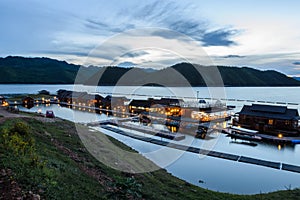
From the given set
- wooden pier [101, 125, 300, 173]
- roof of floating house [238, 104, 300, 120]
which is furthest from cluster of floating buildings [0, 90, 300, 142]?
wooden pier [101, 125, 300, 173]

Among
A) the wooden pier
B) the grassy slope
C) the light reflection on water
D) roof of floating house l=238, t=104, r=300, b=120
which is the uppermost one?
roof of floating house l=238, t=104, r=300, b=120

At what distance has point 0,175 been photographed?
219 inches

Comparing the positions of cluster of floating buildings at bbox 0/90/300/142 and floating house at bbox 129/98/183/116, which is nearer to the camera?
cluster of floating buildings at bbox 0/90/300/142

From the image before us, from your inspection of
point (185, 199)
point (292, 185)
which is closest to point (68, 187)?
point (185, 199)

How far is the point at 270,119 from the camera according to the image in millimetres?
36875

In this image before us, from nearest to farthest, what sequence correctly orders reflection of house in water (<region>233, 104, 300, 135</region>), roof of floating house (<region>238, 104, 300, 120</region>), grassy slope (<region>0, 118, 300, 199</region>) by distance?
grassy slope (<region>0, 118, 300, 199</region>), reflection of house in water (<region>233, 104, 300, 135</region>), roof of floating house (<region>238, 104, 300, 120</region>)

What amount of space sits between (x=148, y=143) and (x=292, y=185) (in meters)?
14.5

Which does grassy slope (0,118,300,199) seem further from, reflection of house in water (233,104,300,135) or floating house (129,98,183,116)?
floating house (129,98,183,116)

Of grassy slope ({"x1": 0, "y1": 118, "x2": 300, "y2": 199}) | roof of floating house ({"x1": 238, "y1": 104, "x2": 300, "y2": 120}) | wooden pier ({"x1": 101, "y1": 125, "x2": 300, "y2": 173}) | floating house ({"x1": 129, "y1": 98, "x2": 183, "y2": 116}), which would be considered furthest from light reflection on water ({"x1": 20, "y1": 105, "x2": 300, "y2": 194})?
floating house ({"x1": 129, "y1": 98, "x2": 183, "y2": 116})

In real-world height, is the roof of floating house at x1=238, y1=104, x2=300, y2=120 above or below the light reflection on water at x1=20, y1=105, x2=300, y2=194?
above

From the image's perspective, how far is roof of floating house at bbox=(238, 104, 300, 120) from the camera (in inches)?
1420

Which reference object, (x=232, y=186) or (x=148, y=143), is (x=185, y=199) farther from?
(x=148, y=143)

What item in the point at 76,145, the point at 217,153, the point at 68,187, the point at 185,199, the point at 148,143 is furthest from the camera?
the point at 148,143

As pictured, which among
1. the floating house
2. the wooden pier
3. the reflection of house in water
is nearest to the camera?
the wooden pier
